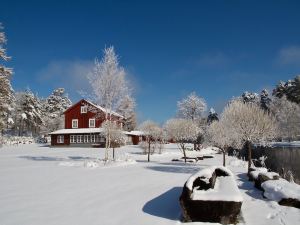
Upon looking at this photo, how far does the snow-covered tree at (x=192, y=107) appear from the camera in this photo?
215ft

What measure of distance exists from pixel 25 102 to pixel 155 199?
76304mm

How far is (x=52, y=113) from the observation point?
3403 inches

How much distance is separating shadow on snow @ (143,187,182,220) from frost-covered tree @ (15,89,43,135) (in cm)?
7316

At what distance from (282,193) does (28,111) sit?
7781cm

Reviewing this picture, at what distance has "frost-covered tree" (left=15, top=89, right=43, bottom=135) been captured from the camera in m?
78.7

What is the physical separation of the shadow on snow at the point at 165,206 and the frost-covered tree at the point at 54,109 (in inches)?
2752

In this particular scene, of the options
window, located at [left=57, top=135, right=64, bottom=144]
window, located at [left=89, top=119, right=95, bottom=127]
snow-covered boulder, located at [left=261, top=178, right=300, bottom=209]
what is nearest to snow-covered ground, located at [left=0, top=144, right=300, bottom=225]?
snow-covered boulder, located at [left=261, top=178, right=300, bottom=209]

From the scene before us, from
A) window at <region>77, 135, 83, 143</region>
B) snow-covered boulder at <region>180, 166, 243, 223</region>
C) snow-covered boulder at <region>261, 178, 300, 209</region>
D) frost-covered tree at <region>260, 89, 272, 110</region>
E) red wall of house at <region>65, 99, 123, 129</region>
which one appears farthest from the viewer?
frost-covered tree at <region>260, 89, 272, 110</region>

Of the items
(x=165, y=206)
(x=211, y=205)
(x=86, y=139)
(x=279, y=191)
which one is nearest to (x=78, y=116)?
(x=86, y=139)

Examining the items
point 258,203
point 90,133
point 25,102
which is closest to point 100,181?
point 258,203

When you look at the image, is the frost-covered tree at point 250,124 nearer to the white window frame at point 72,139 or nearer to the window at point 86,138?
the window at point 86,138

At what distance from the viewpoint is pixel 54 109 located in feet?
293

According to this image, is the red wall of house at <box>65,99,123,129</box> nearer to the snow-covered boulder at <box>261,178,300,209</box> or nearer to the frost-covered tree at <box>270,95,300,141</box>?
the frost-covered tree at <box>270,95,300,141</box>

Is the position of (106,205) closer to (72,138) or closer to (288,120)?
(72,138)
